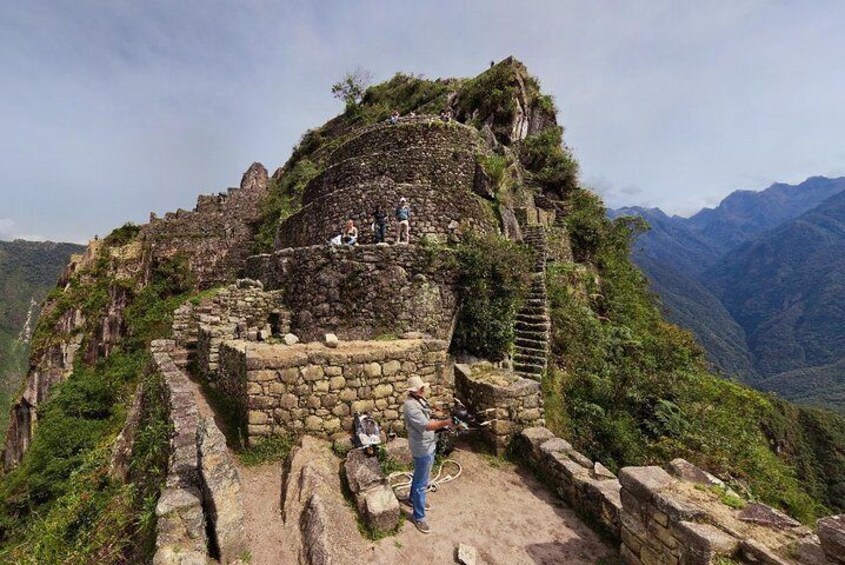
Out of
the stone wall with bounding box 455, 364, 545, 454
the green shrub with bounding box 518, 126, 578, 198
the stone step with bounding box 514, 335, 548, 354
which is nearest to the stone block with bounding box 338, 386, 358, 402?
the stone wall with bounding box 455, 364, 545, 454

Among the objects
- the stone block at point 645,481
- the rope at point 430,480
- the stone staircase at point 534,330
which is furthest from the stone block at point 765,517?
the stone staircase at point 534,330

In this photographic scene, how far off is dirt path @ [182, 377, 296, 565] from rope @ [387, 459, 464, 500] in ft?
4.75

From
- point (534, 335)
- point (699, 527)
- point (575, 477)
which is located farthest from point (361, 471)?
point (534, 335)

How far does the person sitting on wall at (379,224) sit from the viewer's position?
43.3 ft

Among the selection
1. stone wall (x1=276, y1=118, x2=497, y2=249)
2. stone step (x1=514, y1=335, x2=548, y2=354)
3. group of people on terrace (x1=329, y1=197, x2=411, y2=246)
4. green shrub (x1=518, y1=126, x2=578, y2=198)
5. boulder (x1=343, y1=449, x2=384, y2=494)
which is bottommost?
boulder (x1=343, y1=449, x2=384, y2=494)

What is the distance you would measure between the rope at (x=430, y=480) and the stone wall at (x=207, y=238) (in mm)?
18436

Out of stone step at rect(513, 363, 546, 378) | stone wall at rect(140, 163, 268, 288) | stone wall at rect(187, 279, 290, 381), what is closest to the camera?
stone wall at rect(187, 279, 290, 381)

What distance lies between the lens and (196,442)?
193 inches

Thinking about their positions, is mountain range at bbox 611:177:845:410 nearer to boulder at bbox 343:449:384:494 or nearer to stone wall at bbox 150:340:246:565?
boulder at bbox 343:449:384:494

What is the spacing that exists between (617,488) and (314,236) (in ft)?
43.2

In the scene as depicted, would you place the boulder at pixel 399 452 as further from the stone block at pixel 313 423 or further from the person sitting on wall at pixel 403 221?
the person sitting on wall at pixel 403 221

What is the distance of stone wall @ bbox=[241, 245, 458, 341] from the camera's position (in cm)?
1031

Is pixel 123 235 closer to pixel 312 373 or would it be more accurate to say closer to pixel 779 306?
pixel 312 373

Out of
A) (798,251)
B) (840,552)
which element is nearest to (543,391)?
(840,552)
